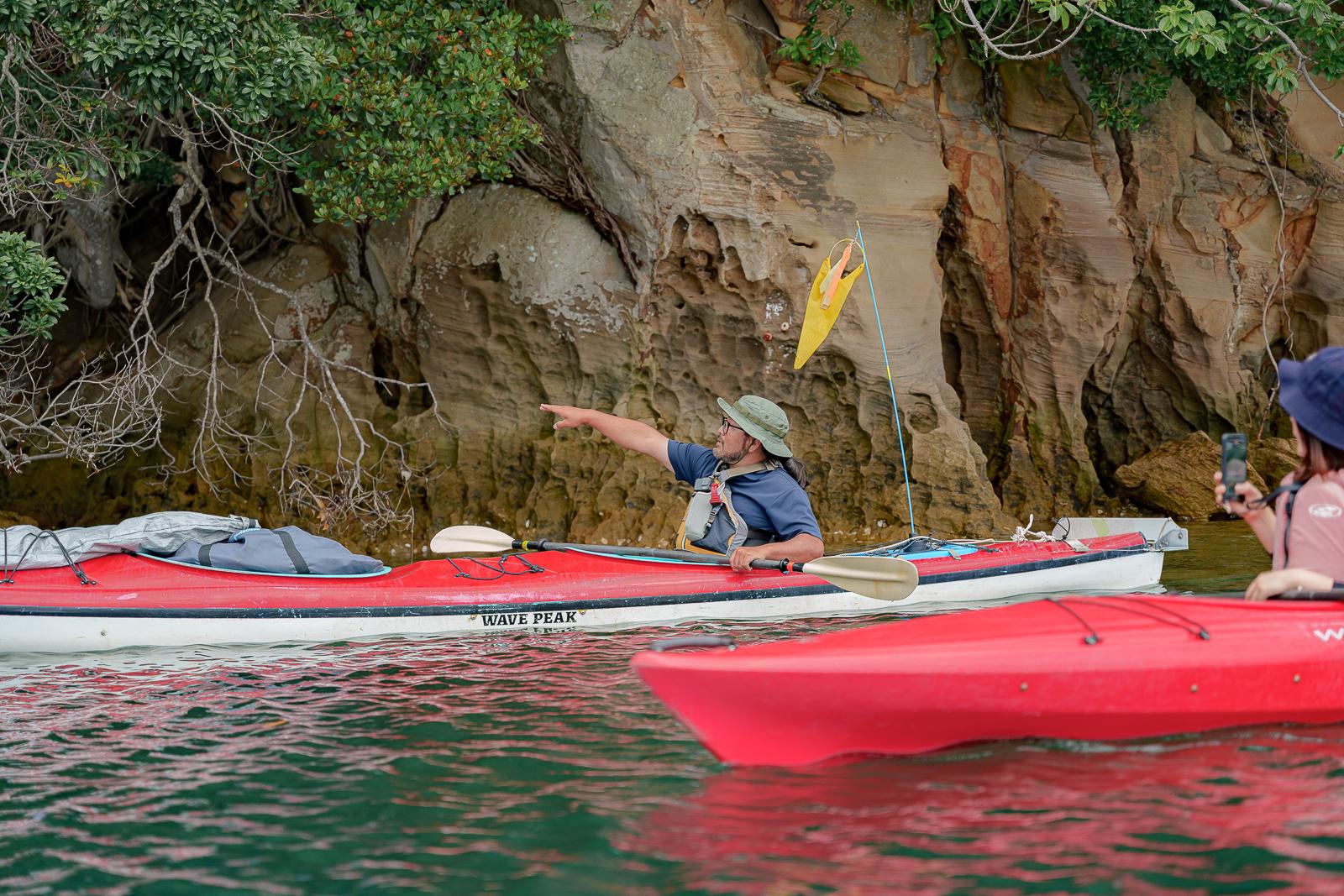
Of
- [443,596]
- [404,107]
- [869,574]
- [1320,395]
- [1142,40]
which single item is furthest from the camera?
[1142,40]

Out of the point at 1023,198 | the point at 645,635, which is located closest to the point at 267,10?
the point at 645,635

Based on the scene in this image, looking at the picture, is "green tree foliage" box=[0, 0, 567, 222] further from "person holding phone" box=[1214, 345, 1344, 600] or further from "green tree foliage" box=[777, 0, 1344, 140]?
"person holding phone" box=[1214, 345, 1344, 600]

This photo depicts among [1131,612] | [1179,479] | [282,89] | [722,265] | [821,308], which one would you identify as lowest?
[1131,612]

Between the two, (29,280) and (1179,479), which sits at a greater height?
(29,280)

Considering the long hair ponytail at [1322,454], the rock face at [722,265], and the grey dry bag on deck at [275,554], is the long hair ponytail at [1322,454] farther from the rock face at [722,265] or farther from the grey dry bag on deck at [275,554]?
the rock face at [722,265]

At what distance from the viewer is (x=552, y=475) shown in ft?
29.1

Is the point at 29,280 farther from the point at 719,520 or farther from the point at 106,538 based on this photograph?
the point at 719,520

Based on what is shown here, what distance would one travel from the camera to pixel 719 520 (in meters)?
5.64

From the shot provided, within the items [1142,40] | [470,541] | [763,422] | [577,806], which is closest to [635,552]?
[470,541]

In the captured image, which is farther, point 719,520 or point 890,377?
point 890,377

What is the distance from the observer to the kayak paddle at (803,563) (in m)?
4.52

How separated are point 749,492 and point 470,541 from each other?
4.06 ft

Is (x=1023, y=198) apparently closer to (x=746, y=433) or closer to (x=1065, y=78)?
(x=1065, y=78)

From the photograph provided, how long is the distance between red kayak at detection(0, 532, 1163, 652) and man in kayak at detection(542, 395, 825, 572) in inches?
7.1
